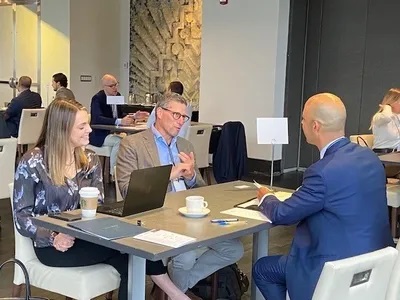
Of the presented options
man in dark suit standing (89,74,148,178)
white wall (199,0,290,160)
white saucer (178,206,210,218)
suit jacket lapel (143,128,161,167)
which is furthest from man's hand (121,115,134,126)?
white saucer (178,206,210,218)

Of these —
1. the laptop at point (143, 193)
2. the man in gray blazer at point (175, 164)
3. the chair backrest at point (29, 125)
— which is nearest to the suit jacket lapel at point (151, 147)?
the man in gray blazer at point (175, 164)

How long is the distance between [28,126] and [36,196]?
4.89m

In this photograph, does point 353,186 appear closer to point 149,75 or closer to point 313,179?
point 313,179

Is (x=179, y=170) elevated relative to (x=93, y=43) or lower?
lower

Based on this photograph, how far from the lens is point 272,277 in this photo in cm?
268

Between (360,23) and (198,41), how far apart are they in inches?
104

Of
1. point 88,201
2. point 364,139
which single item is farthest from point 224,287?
point 364,139

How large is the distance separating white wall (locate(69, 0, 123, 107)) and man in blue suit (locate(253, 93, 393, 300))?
767 centimetres

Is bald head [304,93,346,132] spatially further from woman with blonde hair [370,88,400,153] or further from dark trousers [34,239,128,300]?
woman with blonde hair [370,88,400,153]

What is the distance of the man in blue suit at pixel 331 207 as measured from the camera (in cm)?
237

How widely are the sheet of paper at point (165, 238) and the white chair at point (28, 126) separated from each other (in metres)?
5.31

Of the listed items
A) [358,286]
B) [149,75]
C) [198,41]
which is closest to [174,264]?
[358,286]

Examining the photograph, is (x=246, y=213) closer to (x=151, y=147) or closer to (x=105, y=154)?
(x=151, y=147)

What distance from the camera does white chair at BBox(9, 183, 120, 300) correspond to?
2.50m
